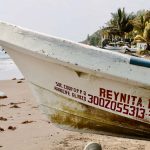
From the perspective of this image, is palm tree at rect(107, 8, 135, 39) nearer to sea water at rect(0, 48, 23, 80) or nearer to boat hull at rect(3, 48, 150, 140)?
sea water at rect(0, 48, 23, 80)

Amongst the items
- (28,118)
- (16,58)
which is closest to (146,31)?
(28,118)

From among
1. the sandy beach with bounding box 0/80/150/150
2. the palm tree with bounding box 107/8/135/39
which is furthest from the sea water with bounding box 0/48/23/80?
the palm tree with bounding box 107/8/135/39

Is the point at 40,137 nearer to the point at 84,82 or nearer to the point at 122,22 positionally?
the point at 84,82

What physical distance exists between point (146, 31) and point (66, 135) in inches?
1197

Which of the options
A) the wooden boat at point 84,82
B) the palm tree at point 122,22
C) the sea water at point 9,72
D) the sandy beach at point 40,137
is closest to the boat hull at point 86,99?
the wooden boat at point 84,82

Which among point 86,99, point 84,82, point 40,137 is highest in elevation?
point 84,82

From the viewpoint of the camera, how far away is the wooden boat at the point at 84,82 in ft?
11.5

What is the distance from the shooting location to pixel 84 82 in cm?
374

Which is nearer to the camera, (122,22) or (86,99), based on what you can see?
(86,99)

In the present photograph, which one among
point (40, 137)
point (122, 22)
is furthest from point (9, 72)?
point (122, 22)

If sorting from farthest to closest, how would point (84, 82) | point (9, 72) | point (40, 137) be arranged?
point (9, 72) → point (40, 137) → point (84, 82)

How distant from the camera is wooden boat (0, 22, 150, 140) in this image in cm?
349

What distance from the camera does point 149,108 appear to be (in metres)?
3.49

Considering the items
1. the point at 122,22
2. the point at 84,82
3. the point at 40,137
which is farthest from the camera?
the point at 122,22
